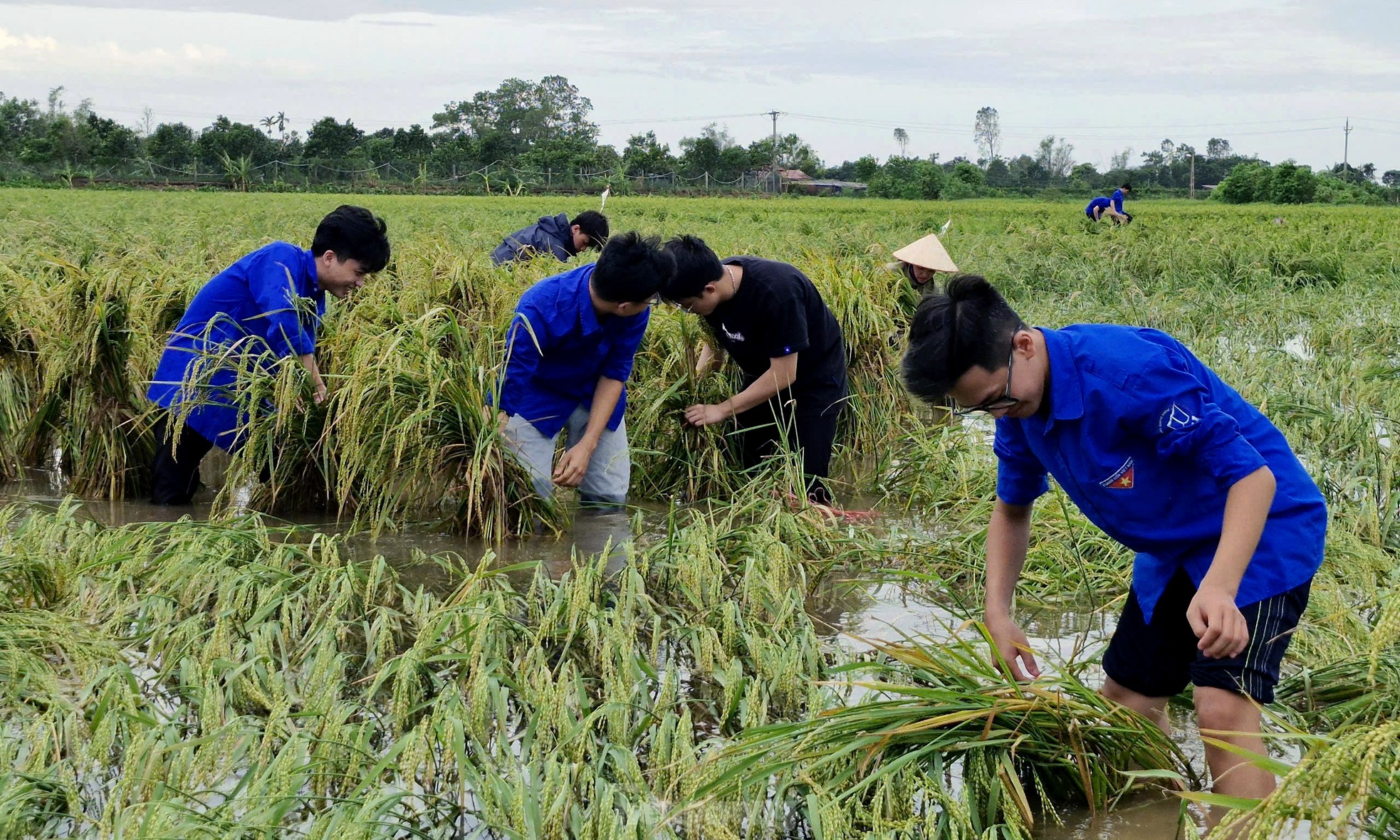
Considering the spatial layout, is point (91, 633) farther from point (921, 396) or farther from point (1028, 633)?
point (1028, 633)

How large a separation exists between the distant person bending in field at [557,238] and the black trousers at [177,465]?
256cm

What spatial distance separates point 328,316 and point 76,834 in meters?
3.65

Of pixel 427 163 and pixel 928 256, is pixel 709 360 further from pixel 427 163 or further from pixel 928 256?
pixel 427 163

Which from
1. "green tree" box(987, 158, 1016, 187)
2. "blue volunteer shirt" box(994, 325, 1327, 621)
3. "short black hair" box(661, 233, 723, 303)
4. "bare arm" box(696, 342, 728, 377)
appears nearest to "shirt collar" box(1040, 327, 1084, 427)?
"blue volunteer shirt" box(994, 325, 1327, 621)

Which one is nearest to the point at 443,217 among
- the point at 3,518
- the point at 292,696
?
the point at 3,518

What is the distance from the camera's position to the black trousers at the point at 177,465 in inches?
197

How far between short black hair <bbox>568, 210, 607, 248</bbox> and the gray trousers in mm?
2376

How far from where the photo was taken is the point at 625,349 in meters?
4.67

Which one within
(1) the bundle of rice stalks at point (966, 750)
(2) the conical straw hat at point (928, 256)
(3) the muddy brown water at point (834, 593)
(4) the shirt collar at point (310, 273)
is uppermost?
(2) the conical straw hat at point (928, 256)

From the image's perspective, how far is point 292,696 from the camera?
2896 mm

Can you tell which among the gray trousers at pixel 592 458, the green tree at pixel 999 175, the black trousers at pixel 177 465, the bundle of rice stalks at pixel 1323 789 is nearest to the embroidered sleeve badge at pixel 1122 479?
the bundle of rice stalks at pixel 1323 789

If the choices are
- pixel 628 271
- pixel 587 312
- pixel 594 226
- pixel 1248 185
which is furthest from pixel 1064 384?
pixel 1248 185

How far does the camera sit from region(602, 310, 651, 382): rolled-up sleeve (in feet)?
15.2

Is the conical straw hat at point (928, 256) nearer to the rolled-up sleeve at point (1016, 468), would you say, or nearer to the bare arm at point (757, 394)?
the bare arm at point (757, 394)
